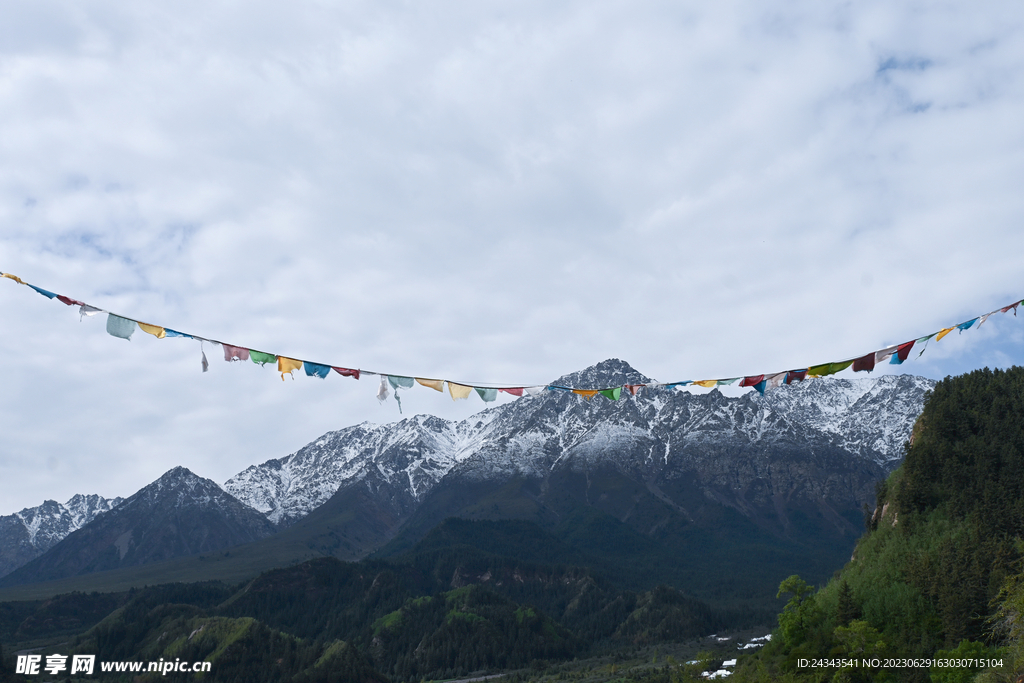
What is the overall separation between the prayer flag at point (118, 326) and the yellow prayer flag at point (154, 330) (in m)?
A: 0.43

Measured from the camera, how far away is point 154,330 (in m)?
24.0

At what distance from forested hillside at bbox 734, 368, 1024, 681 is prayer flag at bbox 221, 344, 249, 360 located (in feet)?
138

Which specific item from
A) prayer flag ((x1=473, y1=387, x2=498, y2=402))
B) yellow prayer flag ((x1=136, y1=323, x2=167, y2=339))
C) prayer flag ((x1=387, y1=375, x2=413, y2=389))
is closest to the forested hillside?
prayer flag ((x1=473, y1=387, x2=498, y2=402))

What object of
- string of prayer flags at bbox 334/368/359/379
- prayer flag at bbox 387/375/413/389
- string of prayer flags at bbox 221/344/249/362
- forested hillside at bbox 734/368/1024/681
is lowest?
forested hillside at bbox 734/368/1024/681

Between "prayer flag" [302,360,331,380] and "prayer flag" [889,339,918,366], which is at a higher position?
"prayer flag" [302,360,331,380]

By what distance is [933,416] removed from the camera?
7138cm

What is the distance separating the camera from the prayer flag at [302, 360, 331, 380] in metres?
25.7

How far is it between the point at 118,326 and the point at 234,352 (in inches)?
145

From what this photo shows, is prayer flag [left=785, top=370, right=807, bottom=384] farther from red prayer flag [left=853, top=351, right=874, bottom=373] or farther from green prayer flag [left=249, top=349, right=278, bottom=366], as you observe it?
green prayer flag [left=249, top=349, right=278, bottom=366]

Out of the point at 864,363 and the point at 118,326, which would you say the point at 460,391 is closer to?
the point at 118,326

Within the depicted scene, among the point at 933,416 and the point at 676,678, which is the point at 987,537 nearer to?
the point at 933,416

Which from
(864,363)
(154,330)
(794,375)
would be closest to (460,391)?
(154,330)

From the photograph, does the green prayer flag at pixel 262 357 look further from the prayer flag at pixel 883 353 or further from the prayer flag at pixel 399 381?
the prayer flag at pixel 883 353

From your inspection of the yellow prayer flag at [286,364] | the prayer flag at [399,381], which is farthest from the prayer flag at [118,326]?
the prayer flag at [399,381]
